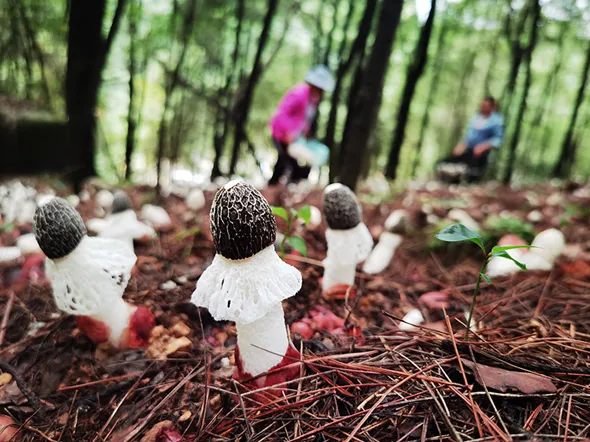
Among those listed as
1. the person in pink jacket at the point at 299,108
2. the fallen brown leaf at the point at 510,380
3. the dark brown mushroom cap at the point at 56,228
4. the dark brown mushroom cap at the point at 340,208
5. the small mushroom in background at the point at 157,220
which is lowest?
the small mushroom in background at the point at 157,220

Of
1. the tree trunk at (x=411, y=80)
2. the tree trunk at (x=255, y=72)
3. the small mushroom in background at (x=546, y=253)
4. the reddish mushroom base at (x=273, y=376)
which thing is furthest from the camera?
the tree trunk at (x=411, y=80)

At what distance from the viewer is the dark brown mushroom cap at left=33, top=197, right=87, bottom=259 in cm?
193

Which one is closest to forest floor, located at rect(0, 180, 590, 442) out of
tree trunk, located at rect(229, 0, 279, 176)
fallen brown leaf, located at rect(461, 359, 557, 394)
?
fallen brown leaf, located at rect(461, 359, 557, 394)

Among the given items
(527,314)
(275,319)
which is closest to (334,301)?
(275,319)

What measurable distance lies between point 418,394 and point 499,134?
1076cm

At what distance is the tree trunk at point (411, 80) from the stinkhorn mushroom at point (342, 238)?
242 inches

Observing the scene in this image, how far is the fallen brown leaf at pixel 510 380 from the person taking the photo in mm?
1398

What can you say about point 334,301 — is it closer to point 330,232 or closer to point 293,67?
point 330,232

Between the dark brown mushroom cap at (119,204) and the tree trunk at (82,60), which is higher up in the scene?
the tree trunk at (82,60)

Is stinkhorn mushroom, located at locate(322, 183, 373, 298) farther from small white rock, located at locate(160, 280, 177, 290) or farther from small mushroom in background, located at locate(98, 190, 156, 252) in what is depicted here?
small mushroom in background, located at locate(98, 190, 156, 252)

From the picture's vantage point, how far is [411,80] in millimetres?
9492

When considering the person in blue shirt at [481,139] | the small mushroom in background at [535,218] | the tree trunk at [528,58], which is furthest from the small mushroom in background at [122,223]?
the tree trunk at [528,58]

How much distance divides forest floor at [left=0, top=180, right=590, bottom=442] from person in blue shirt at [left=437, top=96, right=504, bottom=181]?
8.29 metres

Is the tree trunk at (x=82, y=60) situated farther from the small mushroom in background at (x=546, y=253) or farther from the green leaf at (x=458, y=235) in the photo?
the small mushroom in background at (x=546, y=253)
